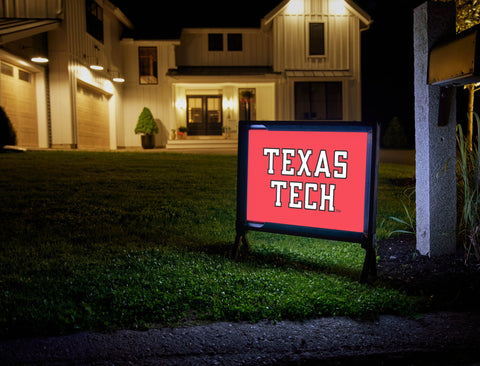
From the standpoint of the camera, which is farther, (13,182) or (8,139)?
(8,139)

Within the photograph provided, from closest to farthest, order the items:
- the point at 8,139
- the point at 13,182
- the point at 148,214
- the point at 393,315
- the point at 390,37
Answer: the point at 393,315 → the point at 148,214 → the point at 13,182 → the point at 8,139 → the point at 390,37

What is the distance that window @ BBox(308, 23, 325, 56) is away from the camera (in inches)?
893

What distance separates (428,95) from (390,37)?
118ft

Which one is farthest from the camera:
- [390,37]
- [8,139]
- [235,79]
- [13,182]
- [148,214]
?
[390,37]

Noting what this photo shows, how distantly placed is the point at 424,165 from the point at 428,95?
0.62 meters

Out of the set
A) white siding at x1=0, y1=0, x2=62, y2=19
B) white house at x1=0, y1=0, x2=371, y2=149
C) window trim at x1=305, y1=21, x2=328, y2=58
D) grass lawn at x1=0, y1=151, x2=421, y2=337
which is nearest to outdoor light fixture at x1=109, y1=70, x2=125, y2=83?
white house at x1=0, y1=0, x2=371, y2=149

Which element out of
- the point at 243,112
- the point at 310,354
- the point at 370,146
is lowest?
the point at 310,354

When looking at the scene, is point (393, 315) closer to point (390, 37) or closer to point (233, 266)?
point (233, 266)

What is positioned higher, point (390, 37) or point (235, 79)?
point (390, 37)

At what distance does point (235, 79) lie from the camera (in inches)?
872

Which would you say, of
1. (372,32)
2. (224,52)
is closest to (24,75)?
(224,52)

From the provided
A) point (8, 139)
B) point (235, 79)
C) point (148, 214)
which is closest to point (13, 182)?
point (148, 214)

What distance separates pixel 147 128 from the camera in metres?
21.6

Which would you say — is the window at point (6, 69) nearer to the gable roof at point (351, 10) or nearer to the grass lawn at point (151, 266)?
the grass lawn at point (151, 266)
